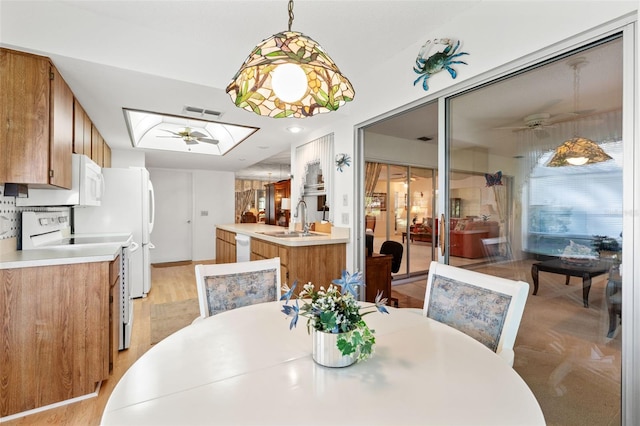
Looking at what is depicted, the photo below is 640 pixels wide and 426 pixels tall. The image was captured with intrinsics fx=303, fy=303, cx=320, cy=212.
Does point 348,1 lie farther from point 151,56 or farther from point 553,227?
point 553,227

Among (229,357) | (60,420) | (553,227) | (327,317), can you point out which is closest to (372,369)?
(327,317)

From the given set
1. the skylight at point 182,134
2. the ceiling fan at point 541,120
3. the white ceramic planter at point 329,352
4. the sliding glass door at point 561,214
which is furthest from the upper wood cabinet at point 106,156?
the ceiling fan at point 541,120

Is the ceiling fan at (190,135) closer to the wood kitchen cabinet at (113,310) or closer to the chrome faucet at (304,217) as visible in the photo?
the chrome faucet at (304,217)

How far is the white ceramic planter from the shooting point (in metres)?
0.92

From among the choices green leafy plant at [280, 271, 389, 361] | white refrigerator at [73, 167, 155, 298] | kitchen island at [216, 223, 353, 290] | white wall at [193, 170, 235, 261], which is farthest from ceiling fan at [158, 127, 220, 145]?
green leafy plant at [280, 271, 389, 361]

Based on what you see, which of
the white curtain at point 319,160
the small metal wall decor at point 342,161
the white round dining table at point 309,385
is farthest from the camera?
the white curtain at point 319,160

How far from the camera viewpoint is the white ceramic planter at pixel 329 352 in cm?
92

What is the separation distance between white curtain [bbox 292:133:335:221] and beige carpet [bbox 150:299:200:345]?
195cm

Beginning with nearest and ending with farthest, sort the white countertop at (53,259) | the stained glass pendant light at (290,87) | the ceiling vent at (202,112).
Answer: the stained glass pendant light at (290,87) → the white countertop at (53,259) → the ceiling vent at (202,112)

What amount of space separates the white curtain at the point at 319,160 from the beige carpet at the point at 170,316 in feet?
6.40

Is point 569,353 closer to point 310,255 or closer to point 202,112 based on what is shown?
point 310,255

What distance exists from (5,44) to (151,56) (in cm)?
76

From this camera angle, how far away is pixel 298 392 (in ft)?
2.66

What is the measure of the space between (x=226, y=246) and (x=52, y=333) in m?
3.43
